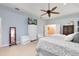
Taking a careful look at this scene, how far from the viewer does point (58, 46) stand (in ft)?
6.82

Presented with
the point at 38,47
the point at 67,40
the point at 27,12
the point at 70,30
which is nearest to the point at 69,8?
the point at 70,30

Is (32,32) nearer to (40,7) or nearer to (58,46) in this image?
(40,7)

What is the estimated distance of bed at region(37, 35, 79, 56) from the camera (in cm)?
180

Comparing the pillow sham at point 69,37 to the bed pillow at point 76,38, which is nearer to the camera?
the bed pillow at point 76,38

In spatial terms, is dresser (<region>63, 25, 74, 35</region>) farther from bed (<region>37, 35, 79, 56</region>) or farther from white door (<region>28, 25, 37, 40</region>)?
white door (<region>28, 25, 37, 40</region>)

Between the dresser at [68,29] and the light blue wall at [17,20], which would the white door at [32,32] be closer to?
the light blue wall at [17,20]

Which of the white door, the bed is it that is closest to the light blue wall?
the white door

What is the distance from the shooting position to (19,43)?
2898 mm

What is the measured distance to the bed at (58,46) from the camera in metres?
1.80

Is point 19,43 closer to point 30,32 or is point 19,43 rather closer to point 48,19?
point 30,32

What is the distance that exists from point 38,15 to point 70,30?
2.40 feet

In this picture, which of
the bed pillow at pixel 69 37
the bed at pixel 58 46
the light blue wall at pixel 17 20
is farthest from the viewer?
the light blue wall at pixel 17 20

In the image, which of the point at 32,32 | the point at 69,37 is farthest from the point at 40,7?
the point at 69,37

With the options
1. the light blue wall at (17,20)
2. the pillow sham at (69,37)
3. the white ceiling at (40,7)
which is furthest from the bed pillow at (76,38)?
the light blue wall at (17,20)
